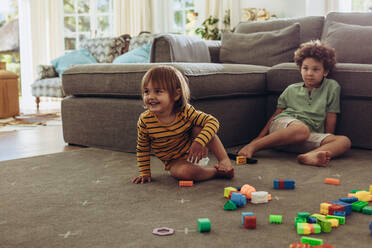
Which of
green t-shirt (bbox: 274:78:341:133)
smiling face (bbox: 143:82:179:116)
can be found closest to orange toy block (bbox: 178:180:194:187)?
smiling face (bbox: 143:82:179:116)

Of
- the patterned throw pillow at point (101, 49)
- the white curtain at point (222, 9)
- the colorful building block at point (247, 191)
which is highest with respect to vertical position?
the white curtain at point (222, 9)

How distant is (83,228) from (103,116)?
139 centimetres

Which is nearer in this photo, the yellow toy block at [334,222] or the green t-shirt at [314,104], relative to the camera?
the yellow toy block at [334,222]

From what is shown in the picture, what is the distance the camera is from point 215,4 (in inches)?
215

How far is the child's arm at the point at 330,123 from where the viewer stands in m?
2.45

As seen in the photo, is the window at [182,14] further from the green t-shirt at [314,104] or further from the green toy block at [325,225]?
the green toy block at [325,225]

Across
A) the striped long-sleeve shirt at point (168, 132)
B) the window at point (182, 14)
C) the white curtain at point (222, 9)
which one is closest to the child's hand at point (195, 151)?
the striped long-sleeve shirt at point (168, 132)

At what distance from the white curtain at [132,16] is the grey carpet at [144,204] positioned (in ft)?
14.2

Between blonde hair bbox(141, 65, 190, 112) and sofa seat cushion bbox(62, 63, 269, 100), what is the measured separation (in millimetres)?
535

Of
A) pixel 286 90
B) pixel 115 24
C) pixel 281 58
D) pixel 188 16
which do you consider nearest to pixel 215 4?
pixel 188 16

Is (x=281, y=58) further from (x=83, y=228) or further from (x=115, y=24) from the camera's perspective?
(x=115, y=24)

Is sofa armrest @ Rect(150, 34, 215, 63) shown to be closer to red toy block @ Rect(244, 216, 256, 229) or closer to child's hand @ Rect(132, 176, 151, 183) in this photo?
child's hand @ Rect(132, 176, 151, 183)

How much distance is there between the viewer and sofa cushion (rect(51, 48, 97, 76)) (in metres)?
5.50

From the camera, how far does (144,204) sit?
1.50m
